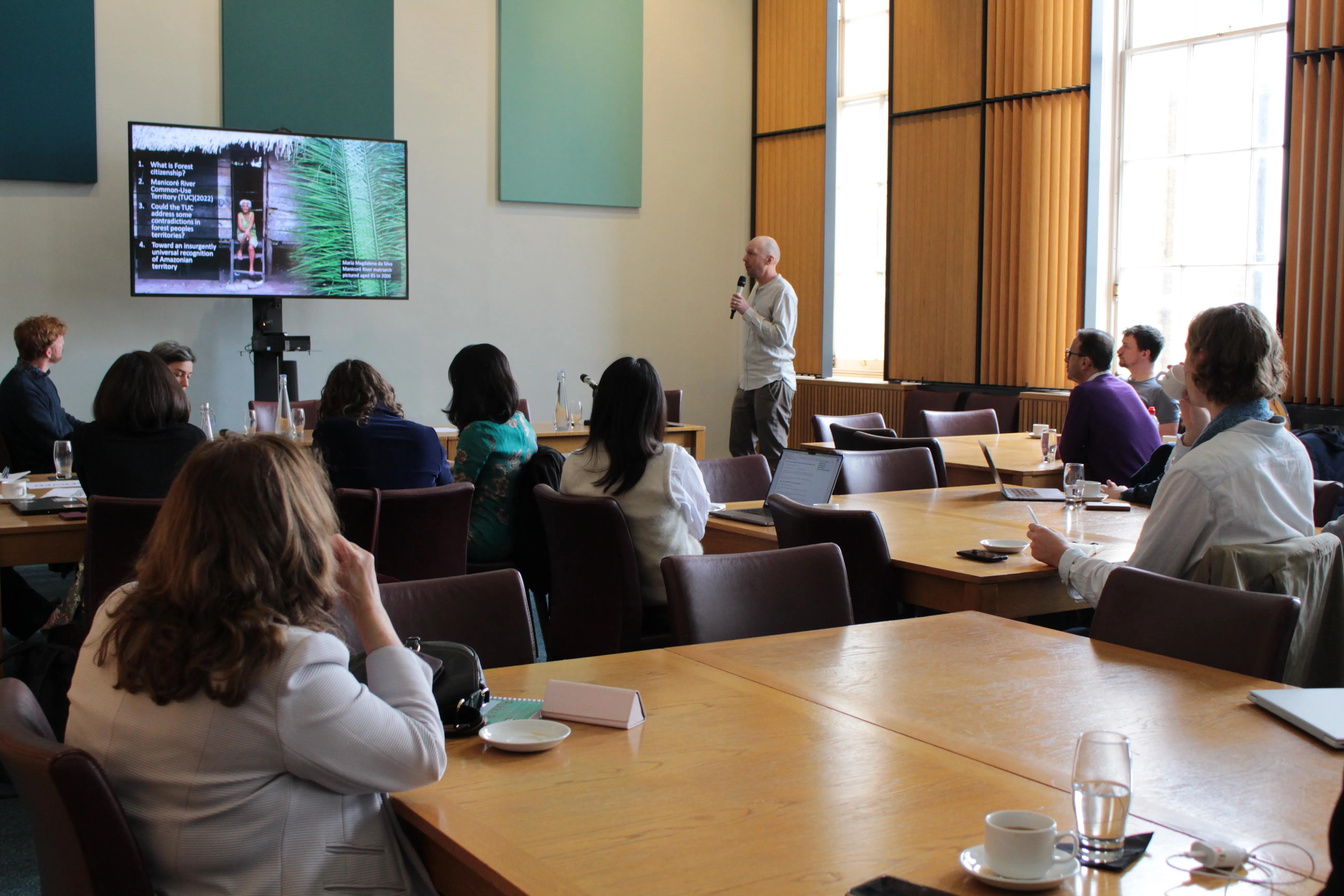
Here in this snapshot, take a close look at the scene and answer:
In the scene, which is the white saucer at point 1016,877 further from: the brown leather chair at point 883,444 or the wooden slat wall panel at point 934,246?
the wooden slat wall panel at point 934,246

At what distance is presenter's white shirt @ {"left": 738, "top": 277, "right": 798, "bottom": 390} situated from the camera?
25.6 feet

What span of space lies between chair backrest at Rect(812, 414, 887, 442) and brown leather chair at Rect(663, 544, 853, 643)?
3.71 metres

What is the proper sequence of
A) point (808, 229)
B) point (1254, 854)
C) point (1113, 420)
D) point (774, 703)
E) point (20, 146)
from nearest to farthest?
point (1254, 854), point (774, 703), point (1113, 420), point (20, 146), point (808, 229)

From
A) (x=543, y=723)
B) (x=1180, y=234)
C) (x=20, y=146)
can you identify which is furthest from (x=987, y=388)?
(x=543, y=723)

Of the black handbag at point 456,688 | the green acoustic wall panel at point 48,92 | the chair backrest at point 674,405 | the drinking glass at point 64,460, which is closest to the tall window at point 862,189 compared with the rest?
the chair backrest at point 674,405

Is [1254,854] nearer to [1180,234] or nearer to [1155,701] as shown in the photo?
[1155,701]

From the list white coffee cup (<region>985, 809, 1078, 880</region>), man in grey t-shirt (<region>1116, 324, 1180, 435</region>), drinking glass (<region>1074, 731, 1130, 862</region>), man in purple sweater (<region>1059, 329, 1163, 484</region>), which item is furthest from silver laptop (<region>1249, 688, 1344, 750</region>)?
man in grey t-shirt (<region>1116, 324, 1180, 435</region>)

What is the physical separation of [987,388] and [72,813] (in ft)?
26.0

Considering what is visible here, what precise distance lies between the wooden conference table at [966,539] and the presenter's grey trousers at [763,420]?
3125 mm

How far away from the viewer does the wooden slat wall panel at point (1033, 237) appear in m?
8.04

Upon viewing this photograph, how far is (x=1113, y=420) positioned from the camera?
16.3 feet

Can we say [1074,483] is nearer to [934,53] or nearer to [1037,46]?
[1037,46]

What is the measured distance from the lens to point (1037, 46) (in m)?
8.17

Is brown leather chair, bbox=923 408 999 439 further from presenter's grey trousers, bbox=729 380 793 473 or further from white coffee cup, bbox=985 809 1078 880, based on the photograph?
white coffee cup, bbox=985 809 1078 880
